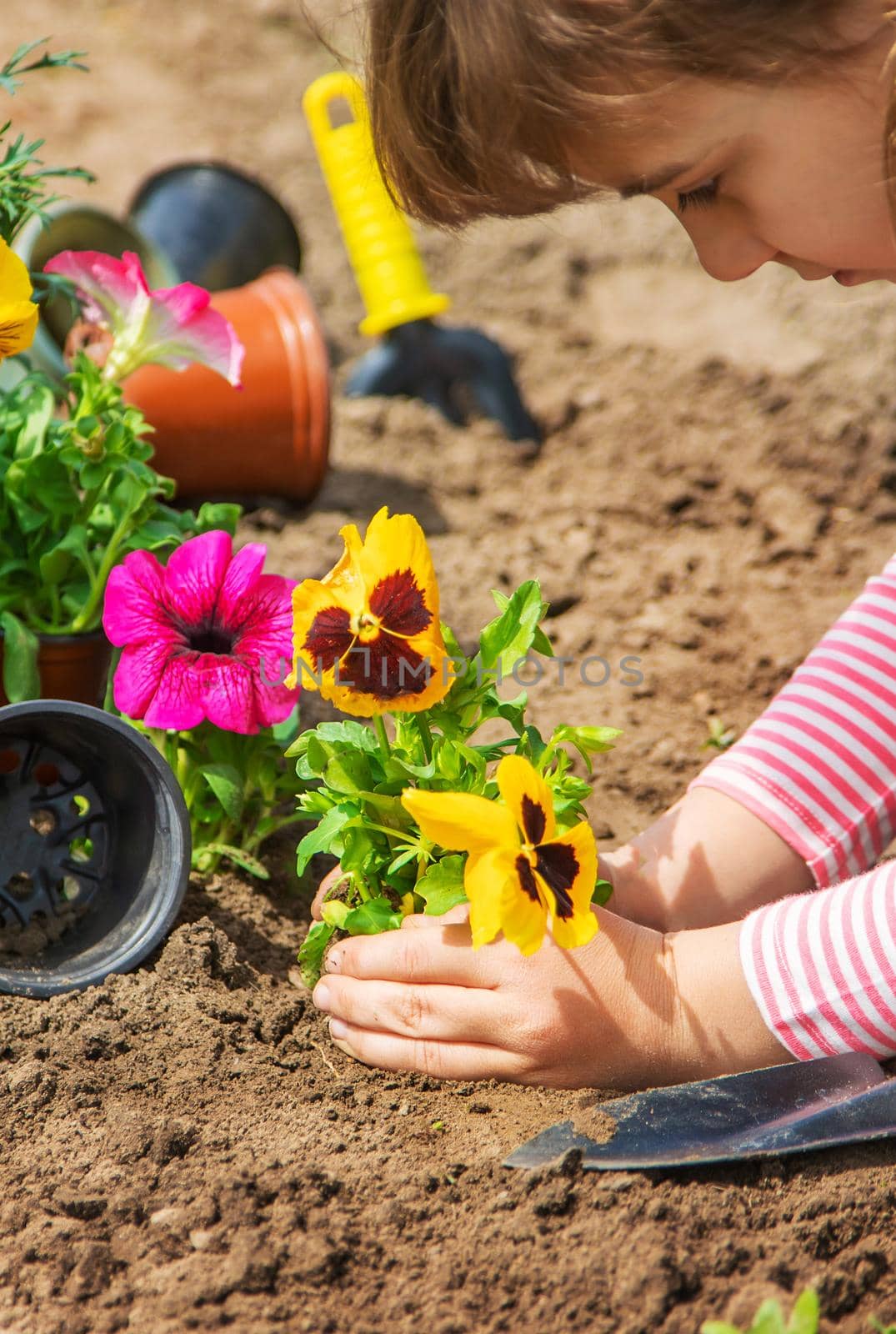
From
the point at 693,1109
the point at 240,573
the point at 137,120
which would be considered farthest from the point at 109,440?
the point at 137,120

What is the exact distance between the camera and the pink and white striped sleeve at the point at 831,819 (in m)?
1.32

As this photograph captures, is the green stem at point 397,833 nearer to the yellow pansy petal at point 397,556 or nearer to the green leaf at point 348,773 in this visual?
the green leaf at point 348,773

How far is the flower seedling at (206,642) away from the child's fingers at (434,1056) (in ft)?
0.84

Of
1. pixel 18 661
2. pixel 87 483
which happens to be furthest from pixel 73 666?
pixel 87 483

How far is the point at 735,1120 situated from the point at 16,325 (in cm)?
108

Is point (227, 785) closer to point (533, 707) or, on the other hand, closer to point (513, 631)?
point (513, 631)

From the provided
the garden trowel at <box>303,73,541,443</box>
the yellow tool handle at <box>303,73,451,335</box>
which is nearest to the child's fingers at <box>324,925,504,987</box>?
the garden trowel at <box>303,73,541,443</box>

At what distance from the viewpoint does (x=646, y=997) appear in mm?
1316

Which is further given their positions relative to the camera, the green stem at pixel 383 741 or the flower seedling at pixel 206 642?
the flower seedling at pixel 206 642

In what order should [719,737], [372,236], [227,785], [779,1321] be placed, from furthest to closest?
[372,236] < [719,737] < [227,785] < [779,1321]

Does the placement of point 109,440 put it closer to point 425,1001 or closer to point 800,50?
point 425,1001

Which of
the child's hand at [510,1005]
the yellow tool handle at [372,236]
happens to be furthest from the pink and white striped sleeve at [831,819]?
the yellow tool handle at [372,236]

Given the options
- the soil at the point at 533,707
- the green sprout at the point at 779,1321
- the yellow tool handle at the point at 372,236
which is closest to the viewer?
the green sprout at the point at 779,1321

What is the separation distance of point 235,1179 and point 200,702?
1.66 ft
